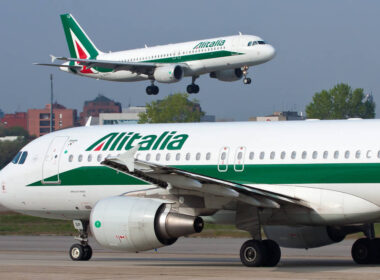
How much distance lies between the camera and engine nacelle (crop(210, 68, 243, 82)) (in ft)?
212

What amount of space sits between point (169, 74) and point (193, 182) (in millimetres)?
43034

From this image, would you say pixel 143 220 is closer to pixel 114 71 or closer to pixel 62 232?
pixel 62 232

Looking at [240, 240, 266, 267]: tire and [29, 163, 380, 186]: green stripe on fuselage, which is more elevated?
[29, 163, 380, 186]: green stripe on fuselage

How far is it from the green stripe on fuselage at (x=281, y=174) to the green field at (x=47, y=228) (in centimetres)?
1321

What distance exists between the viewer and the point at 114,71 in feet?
220

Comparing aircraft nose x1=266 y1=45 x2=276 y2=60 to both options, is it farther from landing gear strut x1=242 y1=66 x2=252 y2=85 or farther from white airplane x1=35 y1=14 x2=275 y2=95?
landing gear strut x1=242 y1=66 x2=252 y2=85

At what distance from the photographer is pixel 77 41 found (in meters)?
75.2

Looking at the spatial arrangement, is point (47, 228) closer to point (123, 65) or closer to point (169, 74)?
point (169, 74)

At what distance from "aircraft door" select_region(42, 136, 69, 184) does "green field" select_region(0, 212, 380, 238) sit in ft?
42.0

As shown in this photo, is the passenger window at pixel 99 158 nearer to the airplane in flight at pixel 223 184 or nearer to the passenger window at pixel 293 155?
the airplane in flight at pixel 223 184

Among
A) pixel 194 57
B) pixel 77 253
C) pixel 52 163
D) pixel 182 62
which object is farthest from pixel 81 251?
pixel 182 62

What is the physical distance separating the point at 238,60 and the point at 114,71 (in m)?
Answer: 9.81

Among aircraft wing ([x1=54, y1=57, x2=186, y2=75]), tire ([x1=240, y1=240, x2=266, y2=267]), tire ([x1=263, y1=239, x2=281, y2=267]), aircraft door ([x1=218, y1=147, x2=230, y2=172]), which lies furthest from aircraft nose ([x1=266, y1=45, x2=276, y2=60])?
tire ([x1=240, y1=240, x2=266, y2=267])

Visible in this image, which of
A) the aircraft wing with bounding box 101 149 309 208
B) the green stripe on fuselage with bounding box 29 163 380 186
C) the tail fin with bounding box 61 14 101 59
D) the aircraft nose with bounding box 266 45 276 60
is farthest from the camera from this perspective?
the tail fin with bounding box 61 14 101 59
